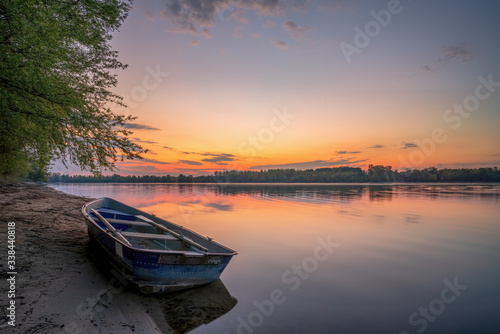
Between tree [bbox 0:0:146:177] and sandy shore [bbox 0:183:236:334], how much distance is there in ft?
9.15

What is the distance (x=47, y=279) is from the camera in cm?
513

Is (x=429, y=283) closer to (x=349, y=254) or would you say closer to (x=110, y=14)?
(x=349, y=254)

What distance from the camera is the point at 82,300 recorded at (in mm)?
4824

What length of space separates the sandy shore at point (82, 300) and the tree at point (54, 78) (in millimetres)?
2787

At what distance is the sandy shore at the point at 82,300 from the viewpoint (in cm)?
405

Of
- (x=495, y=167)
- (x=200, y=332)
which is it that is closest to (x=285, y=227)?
(x=200, y=332)

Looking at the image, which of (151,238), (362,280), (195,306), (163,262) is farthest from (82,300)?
(362,280)

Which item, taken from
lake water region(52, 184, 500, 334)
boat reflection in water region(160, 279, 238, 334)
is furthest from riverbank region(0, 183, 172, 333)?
lake water region(52, 184, 500, 334)

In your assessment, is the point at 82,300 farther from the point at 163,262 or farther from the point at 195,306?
the point at 195,306

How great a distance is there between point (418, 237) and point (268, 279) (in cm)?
1034

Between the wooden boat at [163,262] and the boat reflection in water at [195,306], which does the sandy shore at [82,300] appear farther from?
the wooden boat at [163,262]

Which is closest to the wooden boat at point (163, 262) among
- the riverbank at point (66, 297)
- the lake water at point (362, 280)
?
the riverbank at point (66, 297)

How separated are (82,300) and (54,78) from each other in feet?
19.4

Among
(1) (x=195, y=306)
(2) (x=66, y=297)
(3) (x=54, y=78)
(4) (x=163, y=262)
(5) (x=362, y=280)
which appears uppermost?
(3) (x=54, y=78)
